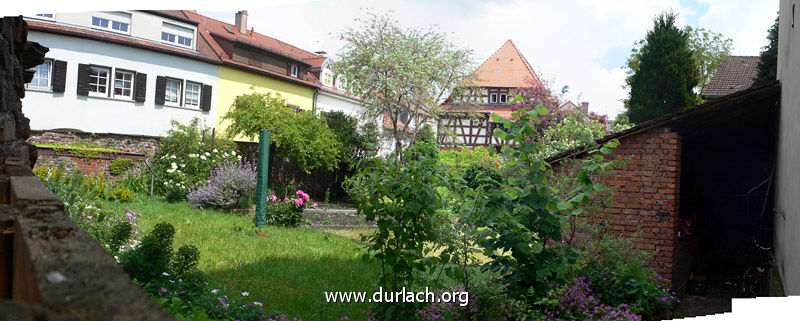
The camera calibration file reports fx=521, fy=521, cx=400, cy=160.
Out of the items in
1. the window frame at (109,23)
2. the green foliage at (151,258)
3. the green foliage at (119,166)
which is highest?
the window frame at (109,23)

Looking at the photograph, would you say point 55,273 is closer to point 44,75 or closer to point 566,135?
point 566,135

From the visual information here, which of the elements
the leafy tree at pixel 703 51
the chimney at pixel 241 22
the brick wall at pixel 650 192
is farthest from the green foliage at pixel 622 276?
the chimney at pixel 241 22

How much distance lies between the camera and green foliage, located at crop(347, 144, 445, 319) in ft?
10.00

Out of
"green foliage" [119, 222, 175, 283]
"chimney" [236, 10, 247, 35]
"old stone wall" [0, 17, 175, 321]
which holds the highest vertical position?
"chimney" [236, 10, 247, 35]

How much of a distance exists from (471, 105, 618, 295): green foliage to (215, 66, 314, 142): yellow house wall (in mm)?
12163

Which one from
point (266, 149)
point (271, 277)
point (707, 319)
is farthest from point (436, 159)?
point (266, 149)

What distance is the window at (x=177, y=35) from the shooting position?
13883 mm

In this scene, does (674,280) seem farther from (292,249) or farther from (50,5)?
(50,5)

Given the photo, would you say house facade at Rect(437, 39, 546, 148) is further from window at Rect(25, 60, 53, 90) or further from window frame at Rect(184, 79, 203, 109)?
window at Rect(25, 60, 53, 90)

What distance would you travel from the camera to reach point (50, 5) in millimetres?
2533

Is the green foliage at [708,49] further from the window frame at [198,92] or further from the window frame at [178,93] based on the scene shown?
the window frame at [178,93]

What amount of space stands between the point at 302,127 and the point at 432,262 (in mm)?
10053

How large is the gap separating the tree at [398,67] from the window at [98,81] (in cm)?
635

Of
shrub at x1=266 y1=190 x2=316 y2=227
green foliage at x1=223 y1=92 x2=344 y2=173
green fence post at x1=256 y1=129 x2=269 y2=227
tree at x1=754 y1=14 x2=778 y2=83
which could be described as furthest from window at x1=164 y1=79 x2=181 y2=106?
tree at x1=754 y1=14 x2=778 y2=83
